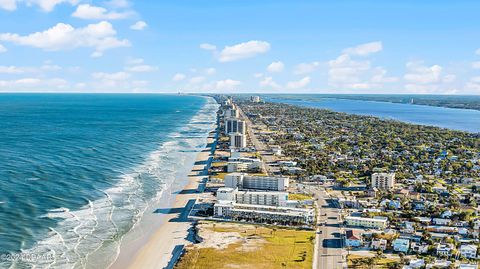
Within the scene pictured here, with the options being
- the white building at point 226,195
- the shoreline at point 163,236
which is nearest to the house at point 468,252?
the shoreline at point 163,236

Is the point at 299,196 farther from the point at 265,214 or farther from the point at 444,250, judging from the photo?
the point at 444,250

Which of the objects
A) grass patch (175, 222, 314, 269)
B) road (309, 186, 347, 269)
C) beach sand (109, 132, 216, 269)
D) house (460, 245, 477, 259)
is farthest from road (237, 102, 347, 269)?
beach sand (109, 132, 216, 269)

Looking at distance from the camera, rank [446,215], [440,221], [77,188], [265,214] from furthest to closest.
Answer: [77,188] < [446,215] < [440,221] < [265,214]

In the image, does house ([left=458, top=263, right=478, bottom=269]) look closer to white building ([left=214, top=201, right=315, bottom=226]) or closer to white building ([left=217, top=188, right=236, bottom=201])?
white building ([left=214, top=201, right=315, bottom=226])

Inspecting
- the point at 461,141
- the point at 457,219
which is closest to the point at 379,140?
the point at 461,141

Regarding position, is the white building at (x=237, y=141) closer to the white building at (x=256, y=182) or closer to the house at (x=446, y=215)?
the white building at (x=256, y=182)

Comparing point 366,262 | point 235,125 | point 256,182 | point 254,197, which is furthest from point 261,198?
point 235,125
